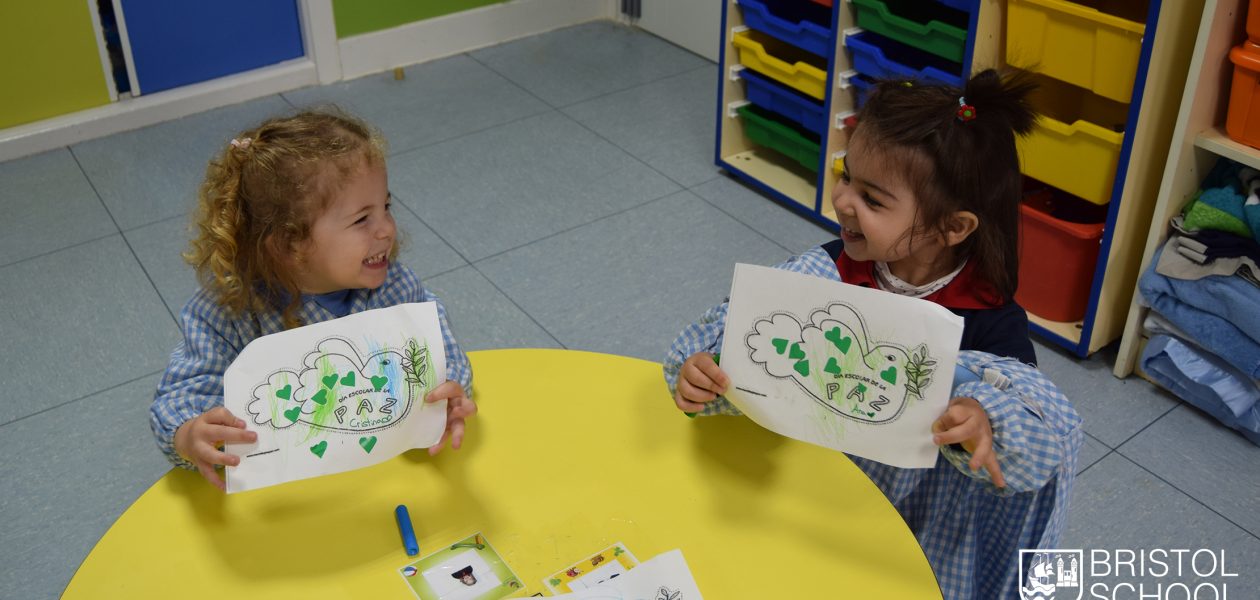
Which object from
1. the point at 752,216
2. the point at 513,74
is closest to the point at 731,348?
the point at 752,216

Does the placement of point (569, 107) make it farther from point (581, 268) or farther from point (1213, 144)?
point (1213, 144)

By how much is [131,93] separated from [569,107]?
1368 mm

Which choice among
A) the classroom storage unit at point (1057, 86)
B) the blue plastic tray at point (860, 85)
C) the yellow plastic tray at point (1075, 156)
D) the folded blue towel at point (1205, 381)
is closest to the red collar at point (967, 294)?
the classroom storage unit at point (1057, 86)

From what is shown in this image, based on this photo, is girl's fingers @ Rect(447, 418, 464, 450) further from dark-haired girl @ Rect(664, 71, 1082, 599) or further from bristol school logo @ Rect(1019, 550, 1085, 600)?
bristol school logo @ Rect(1019, 550, 1085, 600)

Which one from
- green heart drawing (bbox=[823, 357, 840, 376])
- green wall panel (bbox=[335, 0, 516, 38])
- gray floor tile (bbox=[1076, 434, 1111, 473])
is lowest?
gray floor tile (bbox=[1076, 434, 1111, 473])

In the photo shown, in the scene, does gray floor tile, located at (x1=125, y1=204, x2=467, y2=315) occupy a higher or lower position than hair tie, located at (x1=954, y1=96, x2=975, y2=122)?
lower

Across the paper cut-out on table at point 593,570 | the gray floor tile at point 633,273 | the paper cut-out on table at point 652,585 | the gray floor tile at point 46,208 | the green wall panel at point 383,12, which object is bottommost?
the gray floor tile at point 633,273

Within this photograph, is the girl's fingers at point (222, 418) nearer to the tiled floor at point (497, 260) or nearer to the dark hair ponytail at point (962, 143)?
the dark hair ponytail at point (962, 143)

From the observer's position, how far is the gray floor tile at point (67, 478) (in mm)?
1943

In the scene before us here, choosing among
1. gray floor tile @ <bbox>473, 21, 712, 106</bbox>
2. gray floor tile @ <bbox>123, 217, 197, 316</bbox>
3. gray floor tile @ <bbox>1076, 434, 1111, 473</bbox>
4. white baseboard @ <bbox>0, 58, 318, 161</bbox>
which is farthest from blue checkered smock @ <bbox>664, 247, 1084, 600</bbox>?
white baseboard @ <bbox>0, 58, 318, 161</bbox>

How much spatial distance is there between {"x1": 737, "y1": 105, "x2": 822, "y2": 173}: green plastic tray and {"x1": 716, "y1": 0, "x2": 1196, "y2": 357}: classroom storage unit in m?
0.02

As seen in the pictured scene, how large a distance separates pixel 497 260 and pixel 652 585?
1761 mm

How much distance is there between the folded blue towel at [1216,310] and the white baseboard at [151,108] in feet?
8.91

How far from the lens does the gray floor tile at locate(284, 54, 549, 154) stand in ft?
11.5
